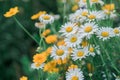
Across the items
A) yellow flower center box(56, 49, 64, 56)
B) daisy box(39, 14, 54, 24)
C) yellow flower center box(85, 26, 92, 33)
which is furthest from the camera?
daisy box(39, 14, 54, 24)

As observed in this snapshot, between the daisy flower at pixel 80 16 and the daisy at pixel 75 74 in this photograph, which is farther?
the daisy flower at pixel 80 16

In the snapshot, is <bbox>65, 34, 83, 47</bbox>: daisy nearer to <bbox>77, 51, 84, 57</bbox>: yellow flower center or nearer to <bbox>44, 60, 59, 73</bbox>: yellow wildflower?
<bbox>77, 51, 84, 57</bbox>: yellow flower center

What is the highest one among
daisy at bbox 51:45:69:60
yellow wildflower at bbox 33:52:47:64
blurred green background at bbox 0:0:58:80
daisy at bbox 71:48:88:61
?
daisy at bbox 71:48:88:61

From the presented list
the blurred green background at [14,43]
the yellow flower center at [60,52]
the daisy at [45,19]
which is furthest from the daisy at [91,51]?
the blurred green background at [14,43]

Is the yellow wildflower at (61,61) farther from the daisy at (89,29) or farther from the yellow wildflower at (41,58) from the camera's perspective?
the daisy at (89,29)

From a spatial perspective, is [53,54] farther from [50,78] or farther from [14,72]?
[14,72]

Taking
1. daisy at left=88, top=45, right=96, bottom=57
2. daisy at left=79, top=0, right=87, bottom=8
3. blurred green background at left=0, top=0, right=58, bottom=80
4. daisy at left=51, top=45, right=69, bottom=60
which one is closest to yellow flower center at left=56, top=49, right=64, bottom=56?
daisy at left=51, top=45, right=69, bottom=60

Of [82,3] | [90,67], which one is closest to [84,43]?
[90,67]

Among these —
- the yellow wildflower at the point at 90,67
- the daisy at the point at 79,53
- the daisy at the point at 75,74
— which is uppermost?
the daisy at the point at 79,53
